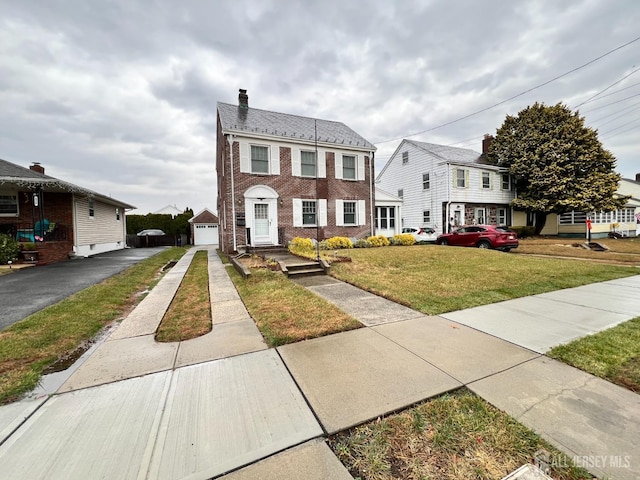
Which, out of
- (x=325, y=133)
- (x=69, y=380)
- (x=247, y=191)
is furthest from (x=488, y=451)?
(x=325, y=133)

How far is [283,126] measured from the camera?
14.7 meters

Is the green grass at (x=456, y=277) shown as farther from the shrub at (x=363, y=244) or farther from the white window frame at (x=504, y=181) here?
the white window frame at (x=504, y=181)

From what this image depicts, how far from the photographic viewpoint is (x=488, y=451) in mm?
1760

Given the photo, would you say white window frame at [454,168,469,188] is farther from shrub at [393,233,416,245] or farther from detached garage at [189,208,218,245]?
detached garage at [189,208,218,245]

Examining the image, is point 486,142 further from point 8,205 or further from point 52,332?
point 8,205

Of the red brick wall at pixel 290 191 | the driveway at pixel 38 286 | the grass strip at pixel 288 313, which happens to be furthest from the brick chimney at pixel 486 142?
the driveway at pixel 38 286

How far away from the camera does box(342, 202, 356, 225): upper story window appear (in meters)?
15.5

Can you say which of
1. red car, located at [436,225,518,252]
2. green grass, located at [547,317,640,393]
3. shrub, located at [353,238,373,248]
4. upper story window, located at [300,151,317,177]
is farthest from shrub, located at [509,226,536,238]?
green grass, located at [547,317,640,393]

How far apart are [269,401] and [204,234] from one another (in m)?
27.9

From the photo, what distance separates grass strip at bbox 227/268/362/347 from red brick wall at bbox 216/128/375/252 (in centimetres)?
707

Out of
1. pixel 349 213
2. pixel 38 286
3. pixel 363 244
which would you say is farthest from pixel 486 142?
pixel 38 286

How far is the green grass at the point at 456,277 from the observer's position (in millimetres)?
5461

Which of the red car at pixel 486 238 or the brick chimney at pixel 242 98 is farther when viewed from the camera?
the brick chimney at pixel 242 98

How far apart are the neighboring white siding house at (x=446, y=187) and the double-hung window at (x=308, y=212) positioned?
27.7ft
